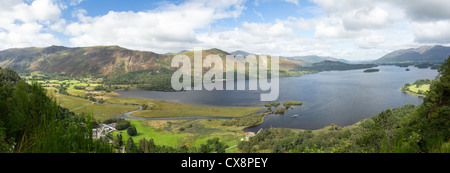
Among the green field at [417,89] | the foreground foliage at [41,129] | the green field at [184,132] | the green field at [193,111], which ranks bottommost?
the green field at [184,132]

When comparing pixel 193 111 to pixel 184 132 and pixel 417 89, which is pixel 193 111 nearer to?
pixel 184 132

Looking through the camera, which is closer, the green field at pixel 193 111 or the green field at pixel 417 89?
the green field at pixel 193 111

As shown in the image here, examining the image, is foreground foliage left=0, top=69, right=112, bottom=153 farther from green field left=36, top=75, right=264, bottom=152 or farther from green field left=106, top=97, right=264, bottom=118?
green field left=106, top=97, right=264, bottom=118

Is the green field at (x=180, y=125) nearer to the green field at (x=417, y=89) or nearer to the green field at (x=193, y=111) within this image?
the green field at (x=193, y=111)

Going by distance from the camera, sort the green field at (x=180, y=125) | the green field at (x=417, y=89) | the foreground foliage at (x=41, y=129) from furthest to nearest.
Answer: the green field at (x=417, y=89) < the green field at (x=180, y=125) < the foreground foliage at (x=41, y=129)

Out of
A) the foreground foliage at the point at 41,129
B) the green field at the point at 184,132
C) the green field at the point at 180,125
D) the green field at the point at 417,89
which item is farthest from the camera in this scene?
the green field at the point at 417,89

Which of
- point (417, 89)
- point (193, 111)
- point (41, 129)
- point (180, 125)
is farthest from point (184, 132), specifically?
point (417, 89)

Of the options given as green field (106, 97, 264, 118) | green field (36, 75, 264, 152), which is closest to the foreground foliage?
green field (36, 75, 264, 152)

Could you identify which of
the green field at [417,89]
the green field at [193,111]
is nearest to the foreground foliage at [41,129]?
the green field at [193,111]

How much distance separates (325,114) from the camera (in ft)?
229
